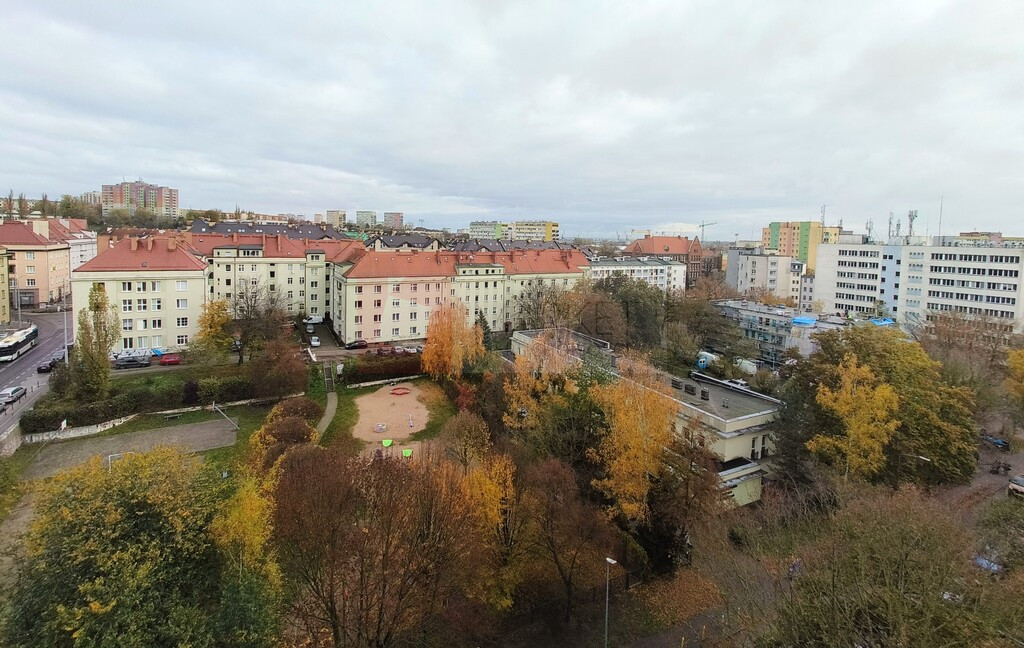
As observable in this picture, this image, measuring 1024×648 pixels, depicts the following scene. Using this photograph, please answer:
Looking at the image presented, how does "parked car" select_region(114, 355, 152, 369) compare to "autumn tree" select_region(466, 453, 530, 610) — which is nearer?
"autumn tree" select_region(466, 453, 530, 610)

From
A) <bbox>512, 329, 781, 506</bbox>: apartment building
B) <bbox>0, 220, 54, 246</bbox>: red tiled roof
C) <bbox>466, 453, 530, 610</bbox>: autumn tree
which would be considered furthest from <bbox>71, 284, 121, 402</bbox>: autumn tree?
<bbox>0, 220, 54, 246</bbox>: red tiled roof

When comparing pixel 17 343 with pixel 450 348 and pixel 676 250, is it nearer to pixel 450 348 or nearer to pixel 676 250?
pixel 450 348

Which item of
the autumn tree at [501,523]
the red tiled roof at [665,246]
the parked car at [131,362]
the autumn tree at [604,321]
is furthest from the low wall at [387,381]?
the red tiled roof at [665,246]

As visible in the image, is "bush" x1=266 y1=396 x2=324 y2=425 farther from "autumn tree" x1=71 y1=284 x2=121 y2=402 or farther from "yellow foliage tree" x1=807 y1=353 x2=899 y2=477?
"yellow foliage tree" x1=807 y1=353 x2=899 y2=477

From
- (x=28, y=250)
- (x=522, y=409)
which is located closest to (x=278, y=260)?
(x=28, y=250)

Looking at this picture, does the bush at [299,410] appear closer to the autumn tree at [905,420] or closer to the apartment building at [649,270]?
the autumn tree at [905,420]

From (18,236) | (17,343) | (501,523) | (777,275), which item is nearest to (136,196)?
(18,236)
